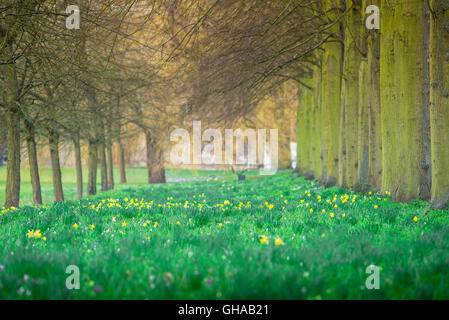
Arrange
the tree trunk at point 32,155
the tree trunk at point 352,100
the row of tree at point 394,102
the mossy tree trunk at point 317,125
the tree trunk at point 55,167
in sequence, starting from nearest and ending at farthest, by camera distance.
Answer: the row of tree at point 394,102
the tree trunk at point 352,100
the tree trunk at point 32,155
the tree trunk at point 55,167
the mossy tree trunk at point 317,125

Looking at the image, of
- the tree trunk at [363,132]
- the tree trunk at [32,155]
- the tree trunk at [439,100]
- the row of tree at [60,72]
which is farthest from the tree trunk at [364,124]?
the tree trunk at [32,155]

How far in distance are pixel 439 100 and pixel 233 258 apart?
4690 mm

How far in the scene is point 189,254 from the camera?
11.9 feet

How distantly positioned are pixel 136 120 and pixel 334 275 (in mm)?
18822

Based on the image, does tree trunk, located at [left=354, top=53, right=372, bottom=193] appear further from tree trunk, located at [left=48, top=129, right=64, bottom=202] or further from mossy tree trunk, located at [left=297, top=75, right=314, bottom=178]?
tree trunk, located at [left=48, top=129, right=64, bottom=202]

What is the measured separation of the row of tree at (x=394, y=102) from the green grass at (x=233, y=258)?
1.68 m

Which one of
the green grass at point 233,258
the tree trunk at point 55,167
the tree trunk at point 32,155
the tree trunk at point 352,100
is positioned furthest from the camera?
the tree trunk at point 55,167

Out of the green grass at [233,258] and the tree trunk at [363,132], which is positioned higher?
the tree trunk at [363,132]

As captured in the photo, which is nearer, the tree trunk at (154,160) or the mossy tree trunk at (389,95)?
the mossy tree trunk at (389,95)

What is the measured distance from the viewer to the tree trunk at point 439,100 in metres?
6.05

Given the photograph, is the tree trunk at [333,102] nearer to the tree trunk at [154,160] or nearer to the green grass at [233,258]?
the green grass at [233,258]

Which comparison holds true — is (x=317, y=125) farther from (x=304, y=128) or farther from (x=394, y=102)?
(x=394, y=102)
